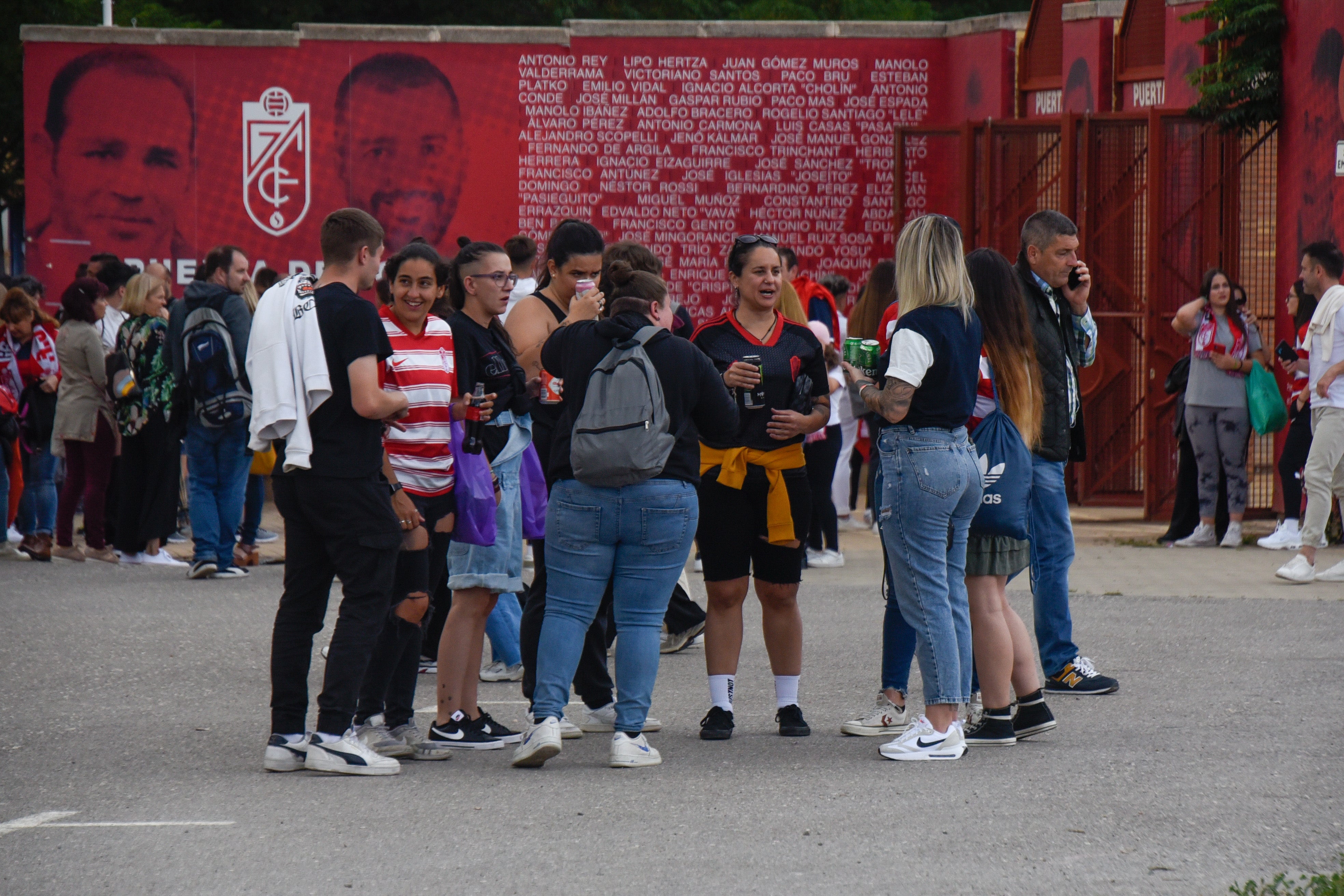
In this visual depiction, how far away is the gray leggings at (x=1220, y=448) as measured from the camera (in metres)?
11.9

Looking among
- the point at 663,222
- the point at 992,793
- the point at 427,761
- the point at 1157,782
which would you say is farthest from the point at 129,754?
the point at 663,222

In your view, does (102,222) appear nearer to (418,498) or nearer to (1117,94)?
(1117,94)

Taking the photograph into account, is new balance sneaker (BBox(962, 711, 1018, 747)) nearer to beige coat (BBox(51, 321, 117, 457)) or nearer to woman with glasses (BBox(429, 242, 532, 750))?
woman with glasses (BBox(429, 242, 532, 750))

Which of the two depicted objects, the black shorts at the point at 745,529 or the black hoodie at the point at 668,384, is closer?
the black hoodie at the point at 668,384

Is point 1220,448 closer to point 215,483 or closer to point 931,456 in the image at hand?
point 931,456

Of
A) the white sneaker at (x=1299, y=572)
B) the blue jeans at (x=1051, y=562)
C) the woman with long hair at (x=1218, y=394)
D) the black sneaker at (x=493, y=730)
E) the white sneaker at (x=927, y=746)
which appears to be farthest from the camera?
the woman with long hair at (x=1218, y=394)

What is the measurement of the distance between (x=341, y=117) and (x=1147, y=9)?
7480 mm

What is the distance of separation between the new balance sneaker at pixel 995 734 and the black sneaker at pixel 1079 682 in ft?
3.50

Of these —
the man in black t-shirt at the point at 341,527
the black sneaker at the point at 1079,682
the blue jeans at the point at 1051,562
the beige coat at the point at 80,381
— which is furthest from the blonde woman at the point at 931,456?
the beige coat at the point at 80,381

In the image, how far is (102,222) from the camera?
15672 millimetres

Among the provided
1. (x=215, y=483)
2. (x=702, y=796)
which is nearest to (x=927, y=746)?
(x=702, y=796)

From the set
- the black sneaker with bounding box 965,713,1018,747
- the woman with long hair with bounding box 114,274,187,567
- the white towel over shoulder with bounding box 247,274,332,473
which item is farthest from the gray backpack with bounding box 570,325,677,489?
the woman with long hair with bounding box 114,274,187,567

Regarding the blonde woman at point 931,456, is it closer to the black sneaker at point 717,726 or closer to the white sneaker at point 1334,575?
the black sneaker at point 717,726

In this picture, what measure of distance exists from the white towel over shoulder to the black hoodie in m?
0.87
